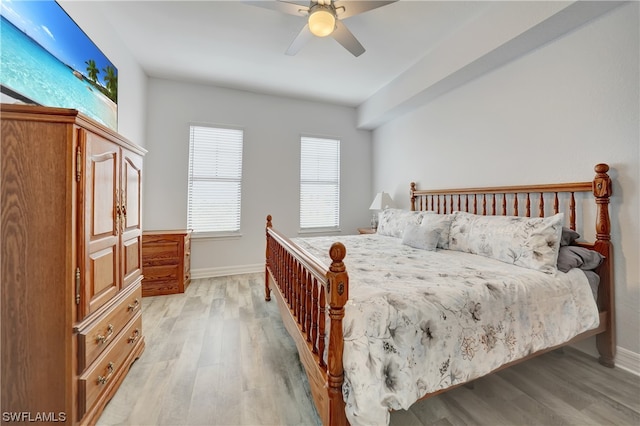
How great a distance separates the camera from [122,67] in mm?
2779

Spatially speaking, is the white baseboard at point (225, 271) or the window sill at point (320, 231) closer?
the white baseboard at point (225, 271)

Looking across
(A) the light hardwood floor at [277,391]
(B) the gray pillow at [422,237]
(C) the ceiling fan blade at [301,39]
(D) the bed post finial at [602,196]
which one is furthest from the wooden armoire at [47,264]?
(D) the bed post finial at [602,196]

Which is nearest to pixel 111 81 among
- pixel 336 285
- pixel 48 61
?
pixel 48 61

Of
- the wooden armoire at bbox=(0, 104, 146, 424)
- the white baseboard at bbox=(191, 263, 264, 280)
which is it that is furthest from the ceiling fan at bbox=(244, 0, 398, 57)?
the white baseboard at bbox=(191, 263, 264, 280)

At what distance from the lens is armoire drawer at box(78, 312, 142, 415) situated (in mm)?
1214

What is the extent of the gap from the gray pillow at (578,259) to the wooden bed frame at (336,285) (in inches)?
4.0

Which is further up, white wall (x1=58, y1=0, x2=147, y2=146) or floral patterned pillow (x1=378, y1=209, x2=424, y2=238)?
white wall (x1=58, y1=0, x2=147, y2=146)

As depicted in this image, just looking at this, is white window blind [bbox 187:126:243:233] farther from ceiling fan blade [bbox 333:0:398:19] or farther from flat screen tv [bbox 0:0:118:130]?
ceiling fan blade [bbox 333:0:398:19]

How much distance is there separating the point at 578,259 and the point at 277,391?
214 cm

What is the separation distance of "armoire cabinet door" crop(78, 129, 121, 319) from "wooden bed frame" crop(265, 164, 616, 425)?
3.45ft

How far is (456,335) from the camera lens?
1237mm

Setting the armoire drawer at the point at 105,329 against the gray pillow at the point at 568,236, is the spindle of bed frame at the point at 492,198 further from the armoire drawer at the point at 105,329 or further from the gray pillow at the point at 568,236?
the armoire drawer at the point at 105,329

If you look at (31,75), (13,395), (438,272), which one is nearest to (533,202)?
(438,272)

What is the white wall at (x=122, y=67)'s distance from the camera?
2.12m
